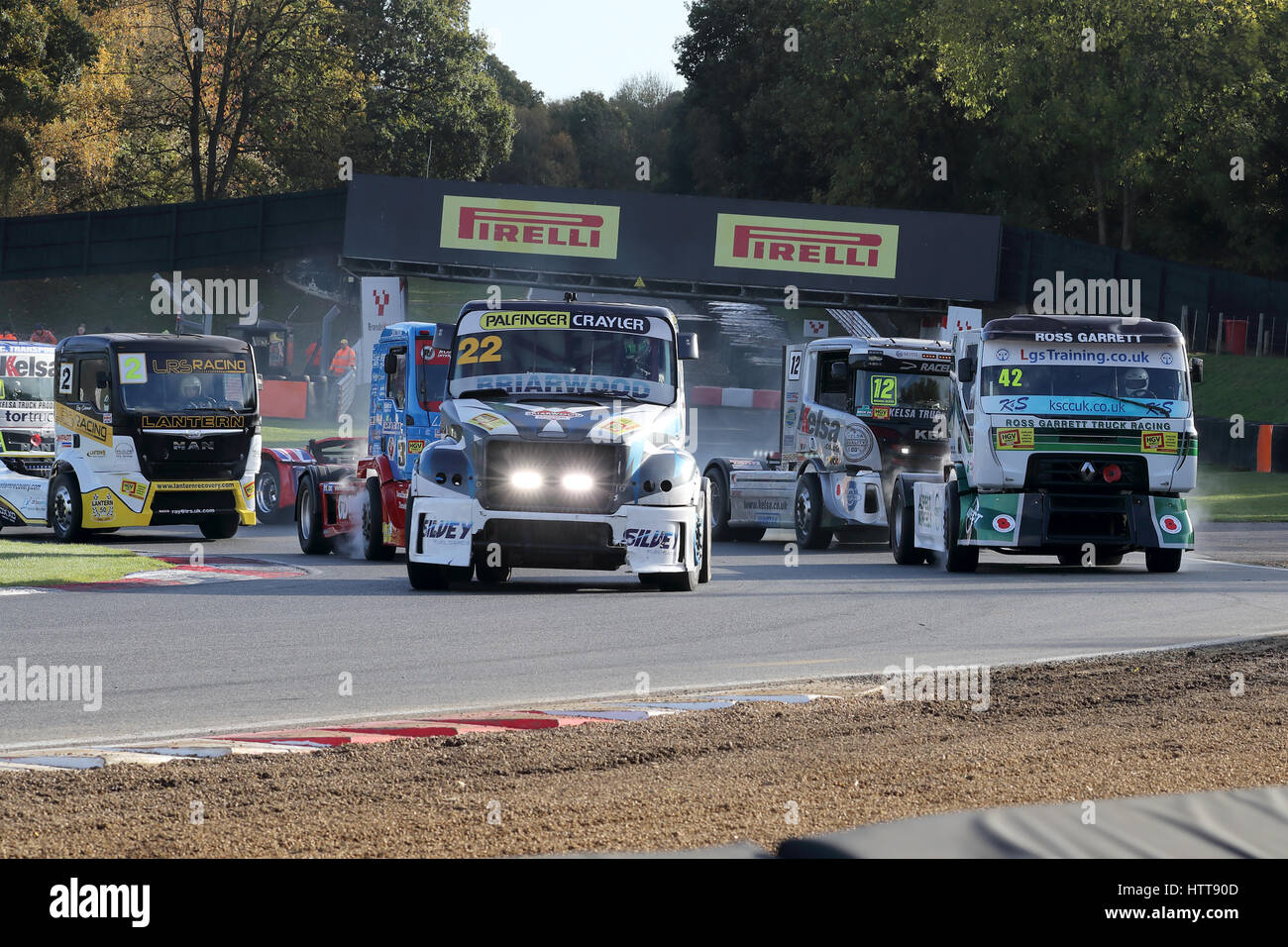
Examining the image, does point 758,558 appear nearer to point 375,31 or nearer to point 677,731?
point 677,731

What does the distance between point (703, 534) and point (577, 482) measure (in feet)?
5.71

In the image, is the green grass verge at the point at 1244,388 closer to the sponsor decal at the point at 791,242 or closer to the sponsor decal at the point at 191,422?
the sponsor decal at the point at 791,242

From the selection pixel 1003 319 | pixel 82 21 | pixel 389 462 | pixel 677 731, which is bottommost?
pixel 677 731

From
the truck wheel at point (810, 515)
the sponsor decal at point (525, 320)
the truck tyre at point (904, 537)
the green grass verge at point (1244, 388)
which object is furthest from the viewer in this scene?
the green grass verge at point (1244, 388)

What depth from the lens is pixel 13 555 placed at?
17984 mm

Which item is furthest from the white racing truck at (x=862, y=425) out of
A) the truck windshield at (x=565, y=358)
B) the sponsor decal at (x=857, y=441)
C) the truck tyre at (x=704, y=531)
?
the truck windshield at (x=565, y=358)

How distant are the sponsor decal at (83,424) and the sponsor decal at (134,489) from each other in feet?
1.77

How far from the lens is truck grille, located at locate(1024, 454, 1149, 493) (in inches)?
720

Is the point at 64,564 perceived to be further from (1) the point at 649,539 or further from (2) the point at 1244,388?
(2) the point at 1244,388

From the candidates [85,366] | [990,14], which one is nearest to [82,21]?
[990,14]

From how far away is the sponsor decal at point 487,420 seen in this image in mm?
15188

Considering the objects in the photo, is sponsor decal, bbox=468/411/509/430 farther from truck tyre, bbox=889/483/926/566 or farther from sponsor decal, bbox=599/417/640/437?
truck tyre, bbox=889/483/926/566
